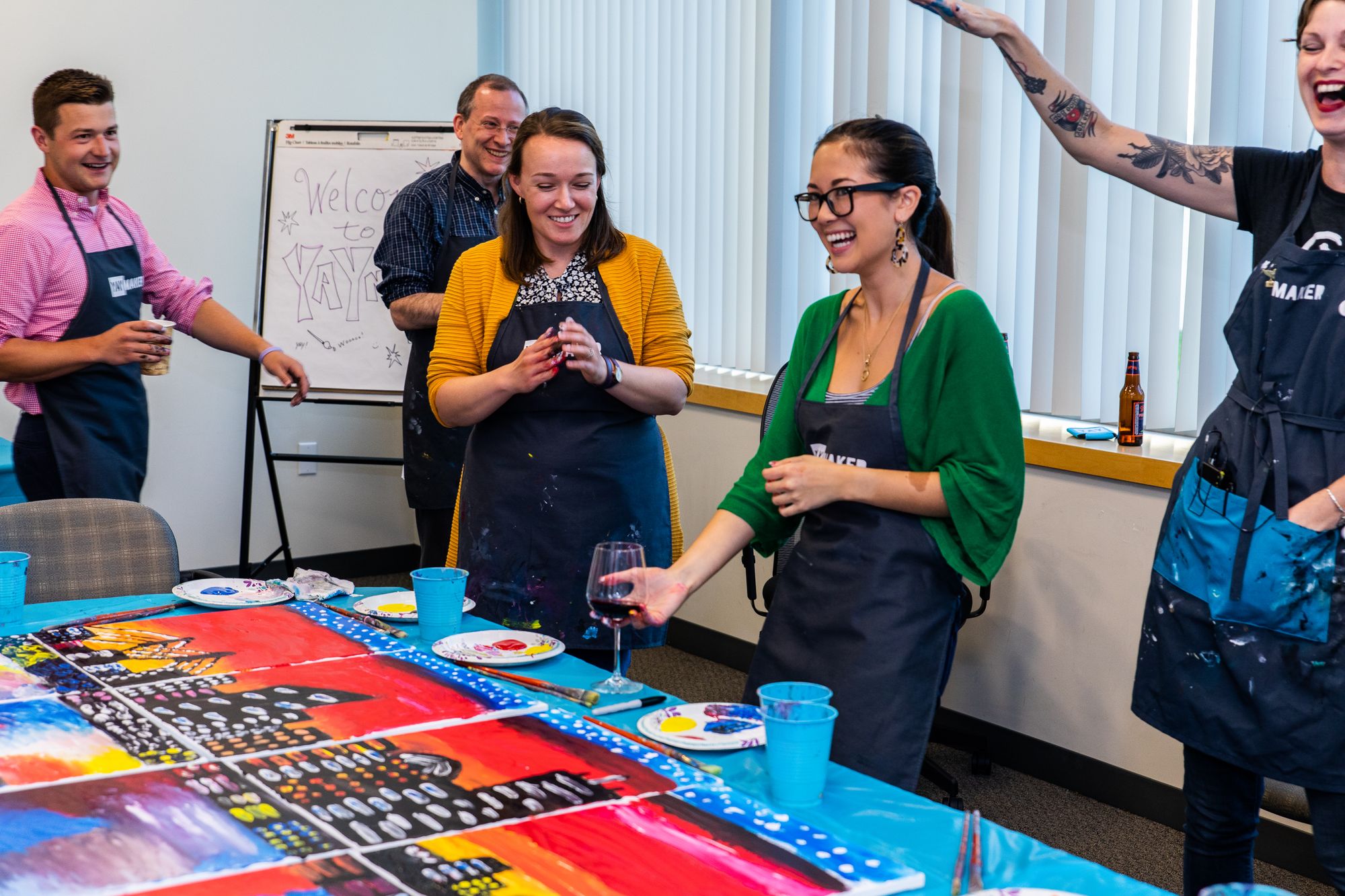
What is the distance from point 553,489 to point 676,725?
930mm

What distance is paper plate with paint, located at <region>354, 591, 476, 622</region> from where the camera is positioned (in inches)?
78.2

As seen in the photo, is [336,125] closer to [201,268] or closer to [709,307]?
[201,268]

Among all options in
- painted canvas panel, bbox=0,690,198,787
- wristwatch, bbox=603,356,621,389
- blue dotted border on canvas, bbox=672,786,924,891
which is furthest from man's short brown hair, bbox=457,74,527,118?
blue dotted border on canvas, bbox=672,786,924,891

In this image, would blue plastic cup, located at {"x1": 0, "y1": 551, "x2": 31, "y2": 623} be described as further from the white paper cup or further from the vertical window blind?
the vertical window blind

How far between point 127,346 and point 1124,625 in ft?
7.70

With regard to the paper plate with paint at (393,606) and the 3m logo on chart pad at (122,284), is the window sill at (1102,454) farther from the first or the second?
the 3m logo on chart pad at (122,284)

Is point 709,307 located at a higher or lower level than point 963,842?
higher

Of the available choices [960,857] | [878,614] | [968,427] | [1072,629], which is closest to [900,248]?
[968,427]

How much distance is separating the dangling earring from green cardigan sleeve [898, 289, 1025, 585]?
0.10 m

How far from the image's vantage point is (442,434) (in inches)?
141

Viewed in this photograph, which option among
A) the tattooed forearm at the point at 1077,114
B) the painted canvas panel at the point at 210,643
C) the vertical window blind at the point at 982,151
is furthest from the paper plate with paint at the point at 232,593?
the vertical window blind at the point at 982,151

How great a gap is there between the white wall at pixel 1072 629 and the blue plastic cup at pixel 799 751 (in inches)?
71.5

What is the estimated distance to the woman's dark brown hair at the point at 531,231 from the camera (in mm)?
2314

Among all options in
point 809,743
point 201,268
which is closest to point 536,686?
point 809,743
